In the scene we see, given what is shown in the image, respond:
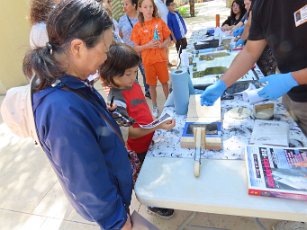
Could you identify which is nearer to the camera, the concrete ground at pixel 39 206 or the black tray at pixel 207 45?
the concrete ground at pixel 39 206

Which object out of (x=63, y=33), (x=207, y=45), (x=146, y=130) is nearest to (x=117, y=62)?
(x=146, y=130)

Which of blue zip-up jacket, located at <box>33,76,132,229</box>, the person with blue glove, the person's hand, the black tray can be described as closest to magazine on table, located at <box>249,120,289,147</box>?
the person with blue glove

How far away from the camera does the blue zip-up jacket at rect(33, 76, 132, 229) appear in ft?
2.45

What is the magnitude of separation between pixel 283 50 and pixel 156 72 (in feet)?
6.34

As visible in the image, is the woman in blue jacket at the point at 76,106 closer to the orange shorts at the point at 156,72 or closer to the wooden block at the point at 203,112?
the wooden block at the point at 203,112

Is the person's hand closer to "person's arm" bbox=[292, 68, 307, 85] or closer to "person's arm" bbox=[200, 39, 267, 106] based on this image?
"person's arm" bbox=[200, 39, 267, 106]

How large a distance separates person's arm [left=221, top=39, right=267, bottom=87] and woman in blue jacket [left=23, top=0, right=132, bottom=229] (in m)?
0.87

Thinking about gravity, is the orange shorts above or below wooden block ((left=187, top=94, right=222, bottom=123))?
below

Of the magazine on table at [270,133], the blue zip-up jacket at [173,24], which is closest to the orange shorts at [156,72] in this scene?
the blue zip-up jacket at [173,24]

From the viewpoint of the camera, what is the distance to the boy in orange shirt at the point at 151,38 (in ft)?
9.34

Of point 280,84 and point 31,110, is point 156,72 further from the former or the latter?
point 31,110

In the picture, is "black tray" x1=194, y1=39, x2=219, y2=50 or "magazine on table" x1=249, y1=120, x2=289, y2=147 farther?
"black tray" x1=194, y1=39, x2=219, y2=50

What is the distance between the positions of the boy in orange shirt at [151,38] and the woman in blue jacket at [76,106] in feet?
6.89

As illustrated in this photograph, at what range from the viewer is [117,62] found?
4.26 feet
